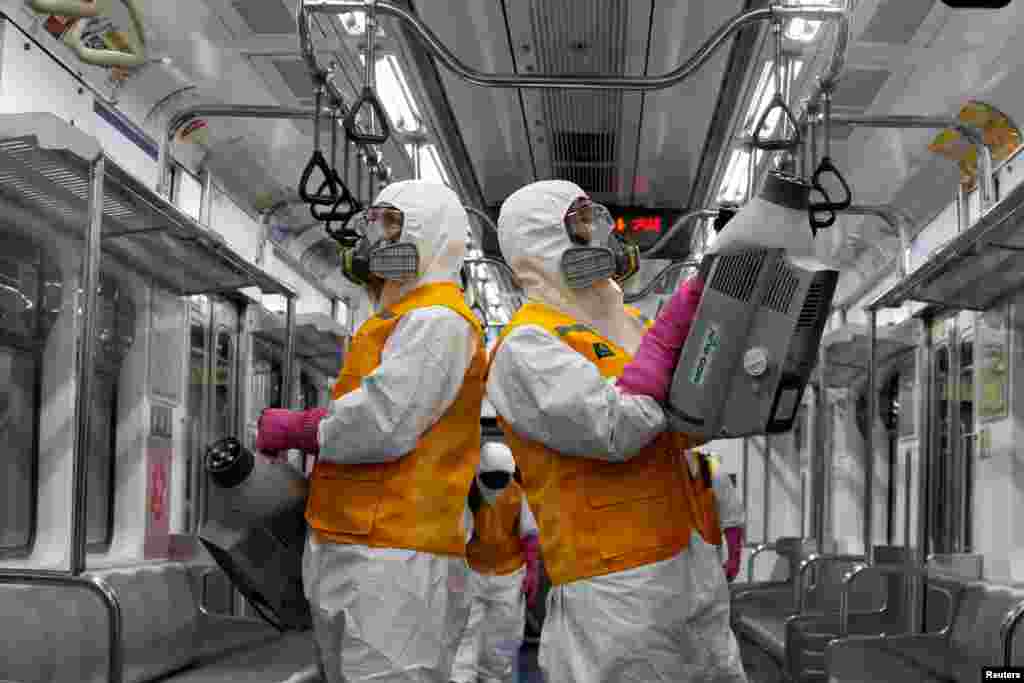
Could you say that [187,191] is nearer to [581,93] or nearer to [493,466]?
[581,93]

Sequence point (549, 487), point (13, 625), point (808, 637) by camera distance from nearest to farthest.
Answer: point (549, 487)
point (13, 625)
point (808, 637)

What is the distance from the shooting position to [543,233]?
3.26m

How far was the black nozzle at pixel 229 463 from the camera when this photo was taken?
3.52 m

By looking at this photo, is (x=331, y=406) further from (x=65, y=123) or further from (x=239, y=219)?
(x=239, y=219)

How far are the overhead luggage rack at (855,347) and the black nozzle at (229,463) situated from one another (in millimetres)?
3395

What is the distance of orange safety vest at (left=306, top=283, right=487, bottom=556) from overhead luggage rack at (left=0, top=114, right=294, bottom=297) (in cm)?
90

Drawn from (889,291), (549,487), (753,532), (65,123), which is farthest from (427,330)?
(753,532)

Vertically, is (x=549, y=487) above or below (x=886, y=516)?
above

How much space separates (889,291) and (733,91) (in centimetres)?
133

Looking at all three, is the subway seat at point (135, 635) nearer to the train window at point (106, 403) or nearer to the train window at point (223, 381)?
the train window at point (106, 403)

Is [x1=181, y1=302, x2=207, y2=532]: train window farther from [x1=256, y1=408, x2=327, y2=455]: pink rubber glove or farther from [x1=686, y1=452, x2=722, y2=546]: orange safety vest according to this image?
[x1=686, y1=452, x2=722, y2=546]: orange safety vest

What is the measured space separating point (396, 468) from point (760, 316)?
4.27ft

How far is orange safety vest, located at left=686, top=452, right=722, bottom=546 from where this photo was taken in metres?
3.03

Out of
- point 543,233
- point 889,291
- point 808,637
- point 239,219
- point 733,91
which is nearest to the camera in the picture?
point 543,233
